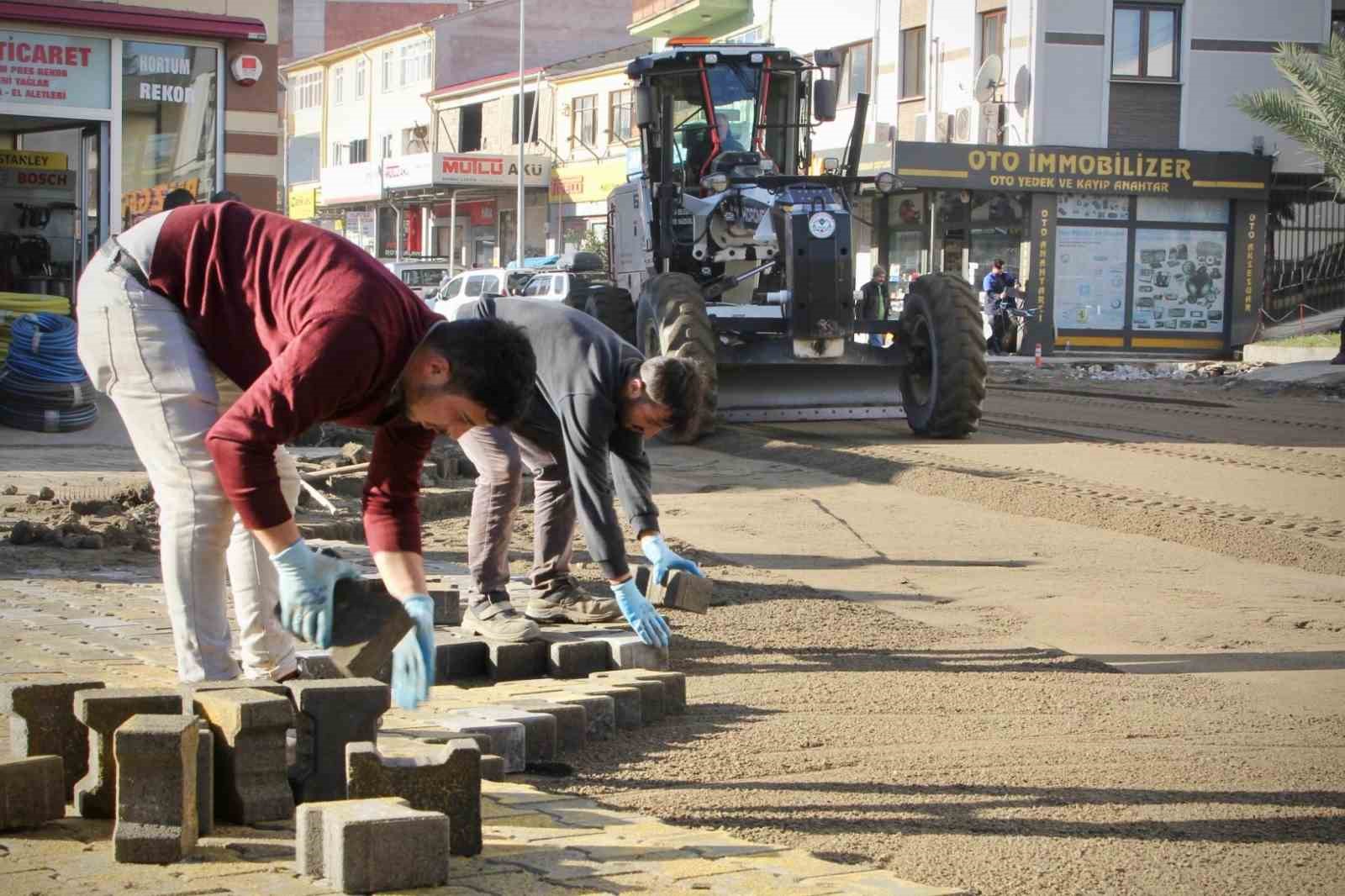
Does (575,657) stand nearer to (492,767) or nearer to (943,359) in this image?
(492,767)

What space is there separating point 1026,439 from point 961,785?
11.2 meters

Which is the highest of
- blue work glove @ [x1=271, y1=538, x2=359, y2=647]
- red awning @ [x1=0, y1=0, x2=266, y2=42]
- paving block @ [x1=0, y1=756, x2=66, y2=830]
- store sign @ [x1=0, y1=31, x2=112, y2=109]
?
red awning @ [x1=0, y1=0, x2=266, y2=42]

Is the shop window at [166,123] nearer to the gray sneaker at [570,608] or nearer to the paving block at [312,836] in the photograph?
the gray sneaker at [570,608]

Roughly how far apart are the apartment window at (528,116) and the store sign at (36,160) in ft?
113

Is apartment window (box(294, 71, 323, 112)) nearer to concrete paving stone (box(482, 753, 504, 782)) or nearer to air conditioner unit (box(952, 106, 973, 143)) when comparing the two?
air conditioner unit (box(952, 106, 973, 143))

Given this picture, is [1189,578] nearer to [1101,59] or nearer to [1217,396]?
[1217,396]

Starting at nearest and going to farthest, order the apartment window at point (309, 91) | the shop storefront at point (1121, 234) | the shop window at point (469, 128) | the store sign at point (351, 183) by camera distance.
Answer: the shop storefront at point (1121, 234)
the store sign at point (351, 183)
the shop window at point (469, 128)
the apartment window at point (309, 91)

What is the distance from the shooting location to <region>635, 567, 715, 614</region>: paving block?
21.0 ft

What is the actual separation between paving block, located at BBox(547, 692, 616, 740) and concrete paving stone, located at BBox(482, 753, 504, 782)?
676 millimetres

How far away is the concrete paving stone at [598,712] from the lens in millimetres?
5359

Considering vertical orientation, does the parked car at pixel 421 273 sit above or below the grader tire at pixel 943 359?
above

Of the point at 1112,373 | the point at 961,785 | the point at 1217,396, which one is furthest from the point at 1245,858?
the point at 1112,373

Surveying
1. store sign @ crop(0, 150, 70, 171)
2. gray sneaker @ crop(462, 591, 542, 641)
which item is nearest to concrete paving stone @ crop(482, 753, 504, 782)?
gray sneaker @ crop(462, 591, 542, 641)

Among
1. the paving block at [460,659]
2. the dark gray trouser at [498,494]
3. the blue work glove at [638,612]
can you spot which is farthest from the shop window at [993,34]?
the paving block at [460,659]
